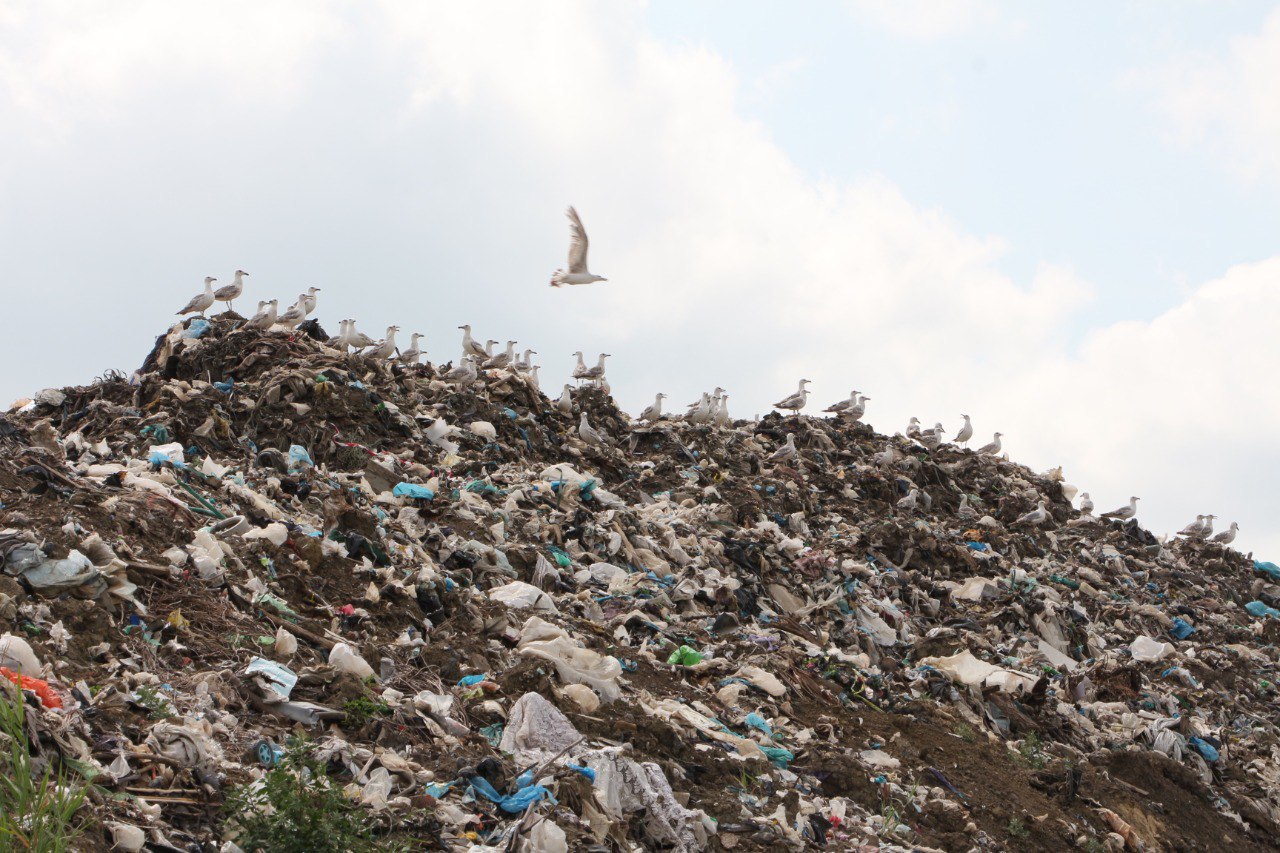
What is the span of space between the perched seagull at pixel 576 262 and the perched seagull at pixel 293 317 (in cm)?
504

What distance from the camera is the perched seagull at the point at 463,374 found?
14.6m

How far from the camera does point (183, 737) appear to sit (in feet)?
15.2

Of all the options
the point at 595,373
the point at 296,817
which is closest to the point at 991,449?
the point at 595,373

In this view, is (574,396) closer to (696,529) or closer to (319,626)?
(696,529)

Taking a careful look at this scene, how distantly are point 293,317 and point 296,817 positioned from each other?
11.3 m

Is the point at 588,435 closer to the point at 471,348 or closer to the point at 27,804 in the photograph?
the point at 471,348

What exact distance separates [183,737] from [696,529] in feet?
25.0

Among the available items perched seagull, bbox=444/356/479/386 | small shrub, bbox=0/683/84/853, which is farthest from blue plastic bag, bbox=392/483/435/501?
small shrub, bbox=0/683/84/853

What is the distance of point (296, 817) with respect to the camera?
4.05 meters

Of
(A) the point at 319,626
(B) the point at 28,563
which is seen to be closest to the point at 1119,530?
(A) the point at 319,626

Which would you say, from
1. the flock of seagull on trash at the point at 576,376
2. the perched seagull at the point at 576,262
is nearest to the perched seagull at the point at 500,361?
the flock of seagull on trash at the point at 576,376

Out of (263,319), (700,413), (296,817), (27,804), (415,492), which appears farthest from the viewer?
(700,413)

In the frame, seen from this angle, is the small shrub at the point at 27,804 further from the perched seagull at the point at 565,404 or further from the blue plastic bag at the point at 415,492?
the perched seagull at the point at 565,404

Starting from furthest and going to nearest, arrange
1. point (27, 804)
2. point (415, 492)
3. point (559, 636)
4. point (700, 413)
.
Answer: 1. point (700, 413)
2. point (415, 492)
3. point (559, 636)
4. point (27, 804)
